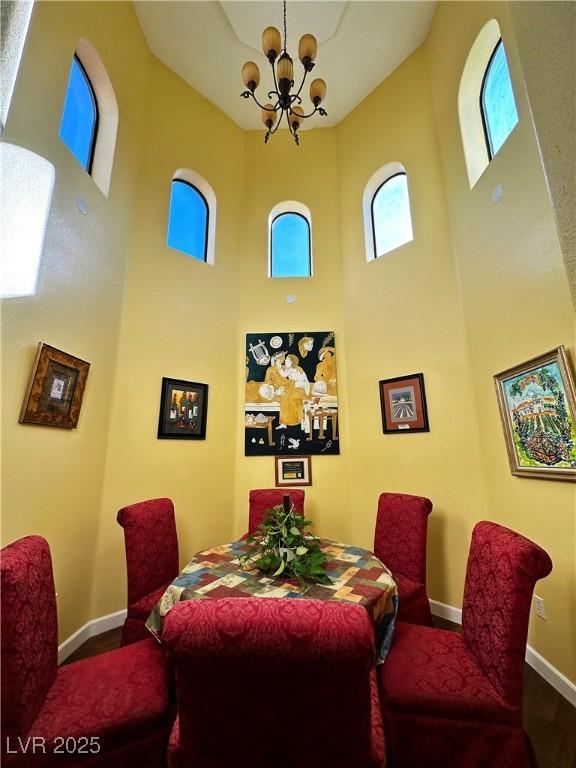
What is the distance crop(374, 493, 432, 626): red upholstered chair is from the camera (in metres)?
2.22

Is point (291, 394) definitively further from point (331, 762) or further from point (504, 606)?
point (331, 762)

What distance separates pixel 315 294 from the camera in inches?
159

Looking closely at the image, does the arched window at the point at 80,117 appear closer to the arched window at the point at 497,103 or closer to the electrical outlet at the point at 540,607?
the arched window at the point at 497,103

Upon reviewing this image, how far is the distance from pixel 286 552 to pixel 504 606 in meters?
1.06

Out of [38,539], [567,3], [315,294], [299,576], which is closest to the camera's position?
[567,3]

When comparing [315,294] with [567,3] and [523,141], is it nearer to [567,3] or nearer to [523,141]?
[523,141]

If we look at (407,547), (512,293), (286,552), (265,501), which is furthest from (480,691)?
(512,293)

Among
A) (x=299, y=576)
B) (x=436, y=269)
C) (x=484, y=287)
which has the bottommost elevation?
(x=299, y=576)

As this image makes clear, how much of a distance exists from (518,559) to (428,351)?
7.10 feet

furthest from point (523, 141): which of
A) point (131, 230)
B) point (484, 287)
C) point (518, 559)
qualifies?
point (131, 230)

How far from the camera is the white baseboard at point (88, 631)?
2.30 metres

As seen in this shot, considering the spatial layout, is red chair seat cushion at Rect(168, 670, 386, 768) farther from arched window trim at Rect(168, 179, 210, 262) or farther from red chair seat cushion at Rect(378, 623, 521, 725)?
arched window trim at Rect(168, 179, 210, 262)

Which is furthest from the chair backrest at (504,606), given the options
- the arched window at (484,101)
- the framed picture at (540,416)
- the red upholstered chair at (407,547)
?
the arched window at (484,101)

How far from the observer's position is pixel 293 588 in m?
1.63
